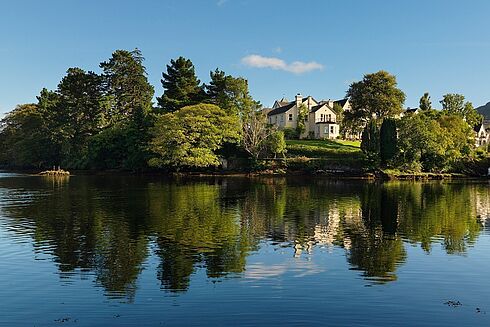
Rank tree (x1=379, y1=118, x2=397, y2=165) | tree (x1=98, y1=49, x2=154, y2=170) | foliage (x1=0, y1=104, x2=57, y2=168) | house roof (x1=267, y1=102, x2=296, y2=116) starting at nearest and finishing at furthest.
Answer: tree (x1=379, y1=118, x2=397, y2=165)
tree (x1=98, y1=49, x2=154, y2=170)
foliage (x1=0, y1=104, x2=57, y2=168)
house roof (x1=267, y1=102, x2=296, y2=116)

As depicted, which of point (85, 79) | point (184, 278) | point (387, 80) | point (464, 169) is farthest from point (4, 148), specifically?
point (184, 278)

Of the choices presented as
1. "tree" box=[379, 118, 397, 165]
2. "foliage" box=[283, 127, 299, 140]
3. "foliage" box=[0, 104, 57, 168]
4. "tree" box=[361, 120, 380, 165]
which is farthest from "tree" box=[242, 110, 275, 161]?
"foliage" box=[0, 104, 57, 168]

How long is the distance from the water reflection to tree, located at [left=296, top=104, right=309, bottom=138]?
6265cm

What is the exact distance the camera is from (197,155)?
3014 inches

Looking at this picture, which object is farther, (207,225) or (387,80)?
(387,80)

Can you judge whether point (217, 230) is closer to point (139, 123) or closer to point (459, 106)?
point (139, 123)

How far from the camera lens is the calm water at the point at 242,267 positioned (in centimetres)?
1288

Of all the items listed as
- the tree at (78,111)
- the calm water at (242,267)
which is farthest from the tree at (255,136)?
the calm water at (242,267)

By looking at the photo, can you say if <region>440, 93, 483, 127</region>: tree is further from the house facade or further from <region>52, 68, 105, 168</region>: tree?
<region>52, 68, 105, 168</region>: tree

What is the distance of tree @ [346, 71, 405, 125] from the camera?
89.7 metres

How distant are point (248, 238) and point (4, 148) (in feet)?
439

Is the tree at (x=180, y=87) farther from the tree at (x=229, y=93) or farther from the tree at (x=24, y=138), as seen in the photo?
the tree at (x=24, y=138)

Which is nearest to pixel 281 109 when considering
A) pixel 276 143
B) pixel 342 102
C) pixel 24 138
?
pixel 342 102

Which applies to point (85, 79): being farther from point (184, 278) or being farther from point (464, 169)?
point (184, 278)
